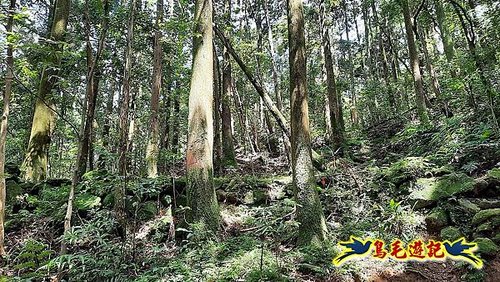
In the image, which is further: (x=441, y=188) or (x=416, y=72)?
(x=416, y=72)

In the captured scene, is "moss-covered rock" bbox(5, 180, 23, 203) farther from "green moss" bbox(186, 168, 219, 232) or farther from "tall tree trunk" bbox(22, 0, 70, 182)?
"green moss" bbox(186, 168, 219, 232)

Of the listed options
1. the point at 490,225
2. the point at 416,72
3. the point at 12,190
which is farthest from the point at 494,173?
the point at 12,190

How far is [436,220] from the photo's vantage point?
6086 mm

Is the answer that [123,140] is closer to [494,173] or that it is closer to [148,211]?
[148,211]

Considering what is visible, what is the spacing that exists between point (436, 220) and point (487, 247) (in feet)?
3.57

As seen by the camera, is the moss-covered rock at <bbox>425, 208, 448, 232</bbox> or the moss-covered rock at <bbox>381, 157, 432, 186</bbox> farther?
the moss-covered rock at <bbox>381, 157, 432, 186</bbox>

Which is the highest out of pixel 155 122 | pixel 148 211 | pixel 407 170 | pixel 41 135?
pixel 155 122

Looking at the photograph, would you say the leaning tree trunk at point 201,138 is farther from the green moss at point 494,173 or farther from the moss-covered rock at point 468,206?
the green moss at point 494,173

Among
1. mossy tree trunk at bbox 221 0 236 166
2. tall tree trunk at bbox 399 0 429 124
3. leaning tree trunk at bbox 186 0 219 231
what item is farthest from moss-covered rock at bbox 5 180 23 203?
tall tree trunk at bbox 399 0 429 124

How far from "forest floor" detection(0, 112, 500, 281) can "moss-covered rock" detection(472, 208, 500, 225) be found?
0.01 meters

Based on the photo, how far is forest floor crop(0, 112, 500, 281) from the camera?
15.6 ft

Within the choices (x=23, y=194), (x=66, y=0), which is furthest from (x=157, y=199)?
(x=66, y=0)

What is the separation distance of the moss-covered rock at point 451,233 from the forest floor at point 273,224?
0.08 feet

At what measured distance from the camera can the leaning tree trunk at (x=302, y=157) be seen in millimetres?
5598
